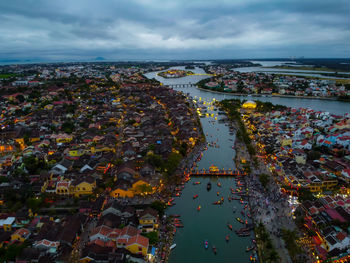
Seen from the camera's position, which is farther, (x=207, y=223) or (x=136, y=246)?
(x=207, y=223)

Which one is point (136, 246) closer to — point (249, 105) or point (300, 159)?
point (300, 159)

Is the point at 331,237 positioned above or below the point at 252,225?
above

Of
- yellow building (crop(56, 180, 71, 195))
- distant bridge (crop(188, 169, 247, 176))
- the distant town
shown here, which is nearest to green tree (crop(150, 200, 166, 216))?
the distant town

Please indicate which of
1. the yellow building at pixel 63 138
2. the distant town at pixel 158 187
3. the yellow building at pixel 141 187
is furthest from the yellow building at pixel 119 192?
the yellow building at pixel 63 138

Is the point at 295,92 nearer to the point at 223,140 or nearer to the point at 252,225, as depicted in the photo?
the point at 223,140

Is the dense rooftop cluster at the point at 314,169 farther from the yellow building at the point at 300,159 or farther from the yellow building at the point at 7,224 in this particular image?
the yellow building at the point at 7,224

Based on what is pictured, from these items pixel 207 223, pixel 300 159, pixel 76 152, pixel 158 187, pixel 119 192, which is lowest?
pixel 207 223

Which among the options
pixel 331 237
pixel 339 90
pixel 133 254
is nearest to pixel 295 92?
pixel 339 90

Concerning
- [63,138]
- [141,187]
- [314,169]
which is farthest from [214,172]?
[63,138]
